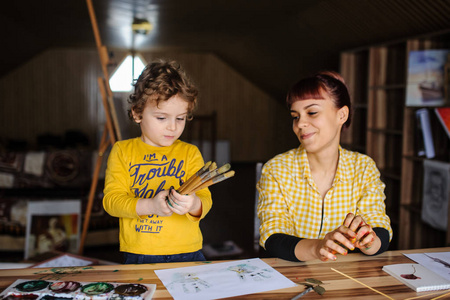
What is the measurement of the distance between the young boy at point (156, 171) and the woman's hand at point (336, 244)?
0.41 metres

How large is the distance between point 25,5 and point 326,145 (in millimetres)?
4862

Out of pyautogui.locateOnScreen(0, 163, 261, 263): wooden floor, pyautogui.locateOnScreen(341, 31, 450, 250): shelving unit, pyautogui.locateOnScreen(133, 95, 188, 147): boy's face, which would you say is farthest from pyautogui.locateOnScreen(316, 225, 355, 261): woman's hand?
pyautogui.locateOnScreen(341, 31, 450, 250): shelving unit

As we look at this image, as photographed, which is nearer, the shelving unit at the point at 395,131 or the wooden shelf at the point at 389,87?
the shelving unit at the point at 395,131

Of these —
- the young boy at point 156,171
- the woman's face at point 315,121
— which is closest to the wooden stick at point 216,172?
the young boy at point 156,171

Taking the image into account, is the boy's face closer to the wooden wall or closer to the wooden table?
the wooden table

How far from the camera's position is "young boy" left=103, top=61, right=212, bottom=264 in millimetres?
1369

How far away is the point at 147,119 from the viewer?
140cm

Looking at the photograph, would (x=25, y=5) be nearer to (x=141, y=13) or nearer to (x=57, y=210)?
(x=141, y=13)

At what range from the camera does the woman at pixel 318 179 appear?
1425 millimetres

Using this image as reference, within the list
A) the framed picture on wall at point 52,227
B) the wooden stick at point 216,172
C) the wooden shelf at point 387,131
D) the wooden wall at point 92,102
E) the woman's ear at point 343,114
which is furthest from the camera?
the wooden wall at point 92,102

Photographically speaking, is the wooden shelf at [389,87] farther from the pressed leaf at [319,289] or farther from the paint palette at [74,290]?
the paint palette at [74,290]

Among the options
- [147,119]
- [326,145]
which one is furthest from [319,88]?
[147,119]

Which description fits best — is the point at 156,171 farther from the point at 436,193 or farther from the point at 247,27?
the point at 247,27

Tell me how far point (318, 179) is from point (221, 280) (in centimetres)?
61
